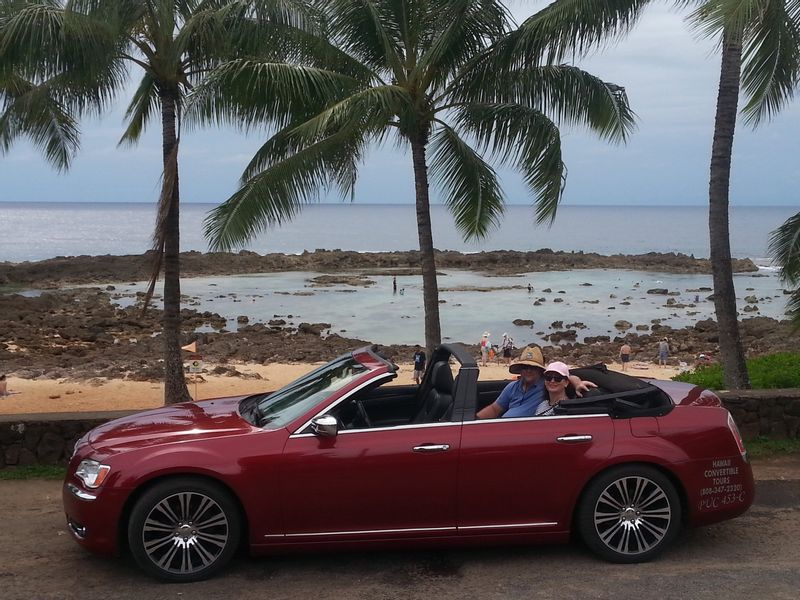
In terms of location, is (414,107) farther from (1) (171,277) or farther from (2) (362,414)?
(2) (362,414)

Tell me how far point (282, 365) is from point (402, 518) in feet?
56.6

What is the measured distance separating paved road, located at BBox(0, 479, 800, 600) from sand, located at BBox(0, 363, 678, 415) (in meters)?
9.40

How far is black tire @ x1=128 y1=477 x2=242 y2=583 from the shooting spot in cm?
511

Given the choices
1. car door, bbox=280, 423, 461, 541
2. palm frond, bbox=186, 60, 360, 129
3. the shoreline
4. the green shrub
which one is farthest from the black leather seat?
the shoreline

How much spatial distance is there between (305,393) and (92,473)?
4.85 ft

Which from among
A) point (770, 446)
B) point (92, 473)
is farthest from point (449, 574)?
point (770, 446)

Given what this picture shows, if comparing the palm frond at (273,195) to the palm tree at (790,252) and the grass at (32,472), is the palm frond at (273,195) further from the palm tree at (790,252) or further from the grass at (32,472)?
the palm tree at (790,252)

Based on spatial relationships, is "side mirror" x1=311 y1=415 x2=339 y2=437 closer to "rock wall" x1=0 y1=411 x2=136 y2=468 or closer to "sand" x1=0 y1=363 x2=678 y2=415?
"rock wall" x1=0 y1=411 x2=136 y2=468

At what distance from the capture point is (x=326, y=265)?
6019 centimetres

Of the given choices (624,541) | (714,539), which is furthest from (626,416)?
(714,539)

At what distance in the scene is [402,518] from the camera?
532 cm

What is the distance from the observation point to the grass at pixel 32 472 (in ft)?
24.9

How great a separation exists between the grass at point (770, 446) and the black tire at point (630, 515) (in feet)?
10.3

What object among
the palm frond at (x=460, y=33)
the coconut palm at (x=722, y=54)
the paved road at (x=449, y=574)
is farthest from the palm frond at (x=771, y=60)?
the paved road at (x=449, y=574)
